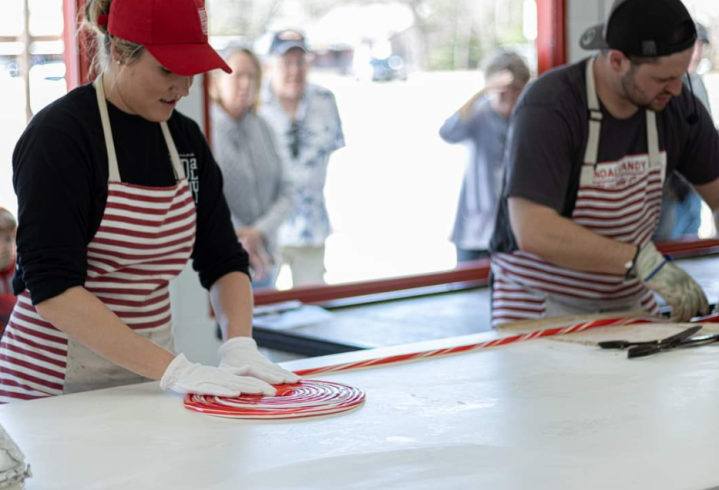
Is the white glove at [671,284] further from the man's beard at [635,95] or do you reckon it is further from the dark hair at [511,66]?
the dark hair at [511,66]

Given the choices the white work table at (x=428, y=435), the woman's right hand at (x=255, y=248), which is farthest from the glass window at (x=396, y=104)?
the white work table at (x=428, y=435)

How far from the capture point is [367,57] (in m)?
5.71

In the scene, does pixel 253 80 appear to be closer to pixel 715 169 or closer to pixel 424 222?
pixel 715 169

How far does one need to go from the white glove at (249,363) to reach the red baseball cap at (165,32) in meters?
0.50

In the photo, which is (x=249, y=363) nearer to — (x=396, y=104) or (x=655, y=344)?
(x=655, y=344)

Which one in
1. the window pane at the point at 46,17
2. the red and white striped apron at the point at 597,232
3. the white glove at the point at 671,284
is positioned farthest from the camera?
the window pane at the point at 46,17

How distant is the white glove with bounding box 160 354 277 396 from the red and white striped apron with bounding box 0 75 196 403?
28 cm

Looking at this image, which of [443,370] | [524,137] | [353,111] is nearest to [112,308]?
[443,370]

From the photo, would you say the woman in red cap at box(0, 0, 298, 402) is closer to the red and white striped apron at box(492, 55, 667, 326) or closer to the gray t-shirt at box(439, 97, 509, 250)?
the red and white striped apron at box(492, 55, 667, 326)

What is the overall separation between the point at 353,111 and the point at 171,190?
404cm

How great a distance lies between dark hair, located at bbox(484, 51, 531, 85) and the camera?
4824 mm

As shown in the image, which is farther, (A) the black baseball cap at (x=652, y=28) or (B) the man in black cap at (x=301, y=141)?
(B) the man in black cap at (x=301, y=141)

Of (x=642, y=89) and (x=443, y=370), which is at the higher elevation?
(x=642, y=89)

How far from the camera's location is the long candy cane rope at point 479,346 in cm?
181
